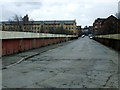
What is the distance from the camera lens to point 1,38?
37.7ft

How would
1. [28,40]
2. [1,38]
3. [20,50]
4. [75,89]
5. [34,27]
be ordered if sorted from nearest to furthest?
1. [75,89]
2. [1,38]
3. [20,50]
4. [28,40]
5. [34,27]

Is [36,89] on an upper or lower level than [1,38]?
lower

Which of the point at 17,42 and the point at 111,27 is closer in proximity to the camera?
the point at 17,42

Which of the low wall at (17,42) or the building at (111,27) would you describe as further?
the building at (111,27)

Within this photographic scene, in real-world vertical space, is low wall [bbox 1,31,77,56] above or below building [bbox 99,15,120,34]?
below

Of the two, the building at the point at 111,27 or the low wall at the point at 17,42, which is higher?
the building at the point at 111,27

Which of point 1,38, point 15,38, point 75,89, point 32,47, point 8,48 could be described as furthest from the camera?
point 32,47

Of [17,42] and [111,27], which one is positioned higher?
[111,27]

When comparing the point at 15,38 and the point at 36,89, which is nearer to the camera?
the point at 36,89

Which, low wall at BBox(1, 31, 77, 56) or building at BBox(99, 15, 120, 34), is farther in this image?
building at BBox(99, 15, 120, 34)

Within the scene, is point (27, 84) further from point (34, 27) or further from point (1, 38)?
point (34, 27)

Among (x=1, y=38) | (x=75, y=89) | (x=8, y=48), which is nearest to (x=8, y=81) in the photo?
(x=75, y=89)

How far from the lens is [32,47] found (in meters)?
18.9

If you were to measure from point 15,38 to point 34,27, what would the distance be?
104 m
